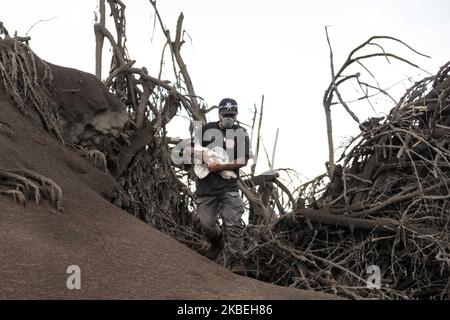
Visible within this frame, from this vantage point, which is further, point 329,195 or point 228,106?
point 329,195

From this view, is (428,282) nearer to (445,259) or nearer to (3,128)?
(445,259)

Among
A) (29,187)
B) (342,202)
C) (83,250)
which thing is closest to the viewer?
(83,250)

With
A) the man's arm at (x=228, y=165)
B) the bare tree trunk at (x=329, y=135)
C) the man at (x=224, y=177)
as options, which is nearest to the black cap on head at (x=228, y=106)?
the man at (x=224, y=177)

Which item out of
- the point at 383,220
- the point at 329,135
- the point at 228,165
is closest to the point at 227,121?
the point at 228,165

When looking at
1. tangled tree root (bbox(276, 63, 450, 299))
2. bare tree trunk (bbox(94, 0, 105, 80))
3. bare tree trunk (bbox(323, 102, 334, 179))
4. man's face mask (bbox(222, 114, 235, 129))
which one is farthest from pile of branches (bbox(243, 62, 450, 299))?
bare tree trunk (bbox(94, 0, 105, 80))

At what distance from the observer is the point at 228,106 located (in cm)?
765

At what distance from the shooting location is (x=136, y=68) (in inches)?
424

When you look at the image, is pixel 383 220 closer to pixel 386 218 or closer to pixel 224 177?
pixel 386 218

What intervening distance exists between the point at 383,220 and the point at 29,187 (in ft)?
15.0

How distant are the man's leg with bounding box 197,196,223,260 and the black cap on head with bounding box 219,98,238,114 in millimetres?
881
